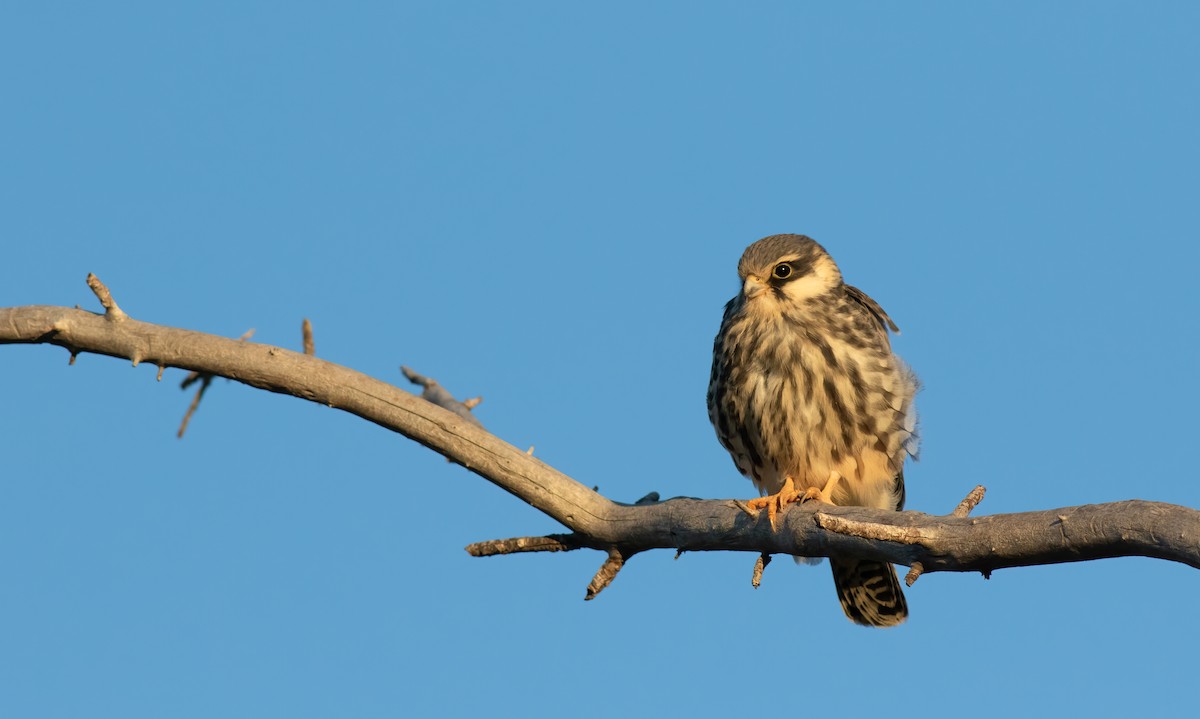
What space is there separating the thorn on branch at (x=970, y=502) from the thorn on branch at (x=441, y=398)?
1.89 meters

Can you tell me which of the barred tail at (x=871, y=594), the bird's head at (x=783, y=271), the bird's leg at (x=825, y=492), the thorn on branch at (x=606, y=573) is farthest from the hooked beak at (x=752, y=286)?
the thorn on branch at (x=606, y=573)

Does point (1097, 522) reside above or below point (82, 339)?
below

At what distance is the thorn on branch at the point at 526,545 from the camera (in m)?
4.66

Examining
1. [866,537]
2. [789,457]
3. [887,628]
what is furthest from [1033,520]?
[887,628]

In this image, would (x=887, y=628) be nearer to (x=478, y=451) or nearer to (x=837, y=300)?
(x=837, y=300)

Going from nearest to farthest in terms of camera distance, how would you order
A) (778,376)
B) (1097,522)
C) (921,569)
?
1. (1097,522)
2. (921,569)
3. (778,376)

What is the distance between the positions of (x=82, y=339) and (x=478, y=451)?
5.40 feet

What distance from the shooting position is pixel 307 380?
15.7ft

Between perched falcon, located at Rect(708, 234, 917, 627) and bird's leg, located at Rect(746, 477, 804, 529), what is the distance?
342 millimetres

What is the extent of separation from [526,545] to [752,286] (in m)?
1.63

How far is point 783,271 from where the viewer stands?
5.60 metres

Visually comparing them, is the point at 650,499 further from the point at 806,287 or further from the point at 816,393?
the point at 806,287

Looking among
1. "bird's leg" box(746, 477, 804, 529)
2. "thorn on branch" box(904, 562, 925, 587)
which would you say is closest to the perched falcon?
"bird's leg" box(746, 477, 804, 529)

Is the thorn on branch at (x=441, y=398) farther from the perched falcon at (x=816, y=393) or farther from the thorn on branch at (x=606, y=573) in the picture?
the perched falcon at (x=816, y=393)
